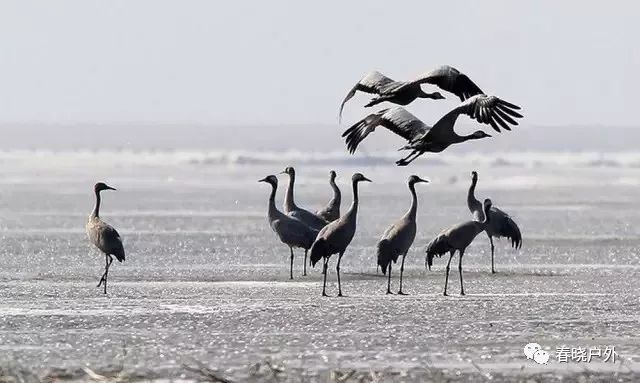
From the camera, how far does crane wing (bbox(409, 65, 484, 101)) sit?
14102 mm

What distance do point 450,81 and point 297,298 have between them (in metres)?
2.88

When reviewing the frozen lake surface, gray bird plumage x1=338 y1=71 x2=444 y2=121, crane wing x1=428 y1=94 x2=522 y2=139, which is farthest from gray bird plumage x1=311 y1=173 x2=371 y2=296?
crane wing x1=428 y1=94 x2=522 y2=139

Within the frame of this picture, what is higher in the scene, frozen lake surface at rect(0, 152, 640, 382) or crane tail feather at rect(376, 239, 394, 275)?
crane tail feather at rect(376, 239, 394, 275)

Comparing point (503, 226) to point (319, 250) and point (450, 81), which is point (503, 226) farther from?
point (450, 81)

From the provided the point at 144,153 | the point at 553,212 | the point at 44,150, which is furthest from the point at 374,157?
the point at 553,212

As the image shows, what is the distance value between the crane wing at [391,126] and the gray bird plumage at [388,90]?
1.41 ft

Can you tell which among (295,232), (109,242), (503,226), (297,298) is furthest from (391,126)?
(503,226)

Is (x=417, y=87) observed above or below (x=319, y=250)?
above

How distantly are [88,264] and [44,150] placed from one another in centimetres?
5605

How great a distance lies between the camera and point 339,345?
12.1 metres

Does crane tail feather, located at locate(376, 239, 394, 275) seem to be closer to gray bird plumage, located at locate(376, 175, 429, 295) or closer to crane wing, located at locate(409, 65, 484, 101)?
gray bird plumage, located at locate(376, 175, 429, 295)

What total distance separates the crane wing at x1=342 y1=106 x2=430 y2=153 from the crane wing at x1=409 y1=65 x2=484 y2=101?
2.16 feet

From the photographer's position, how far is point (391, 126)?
15227 mm

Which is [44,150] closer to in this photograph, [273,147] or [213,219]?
[273,147]
